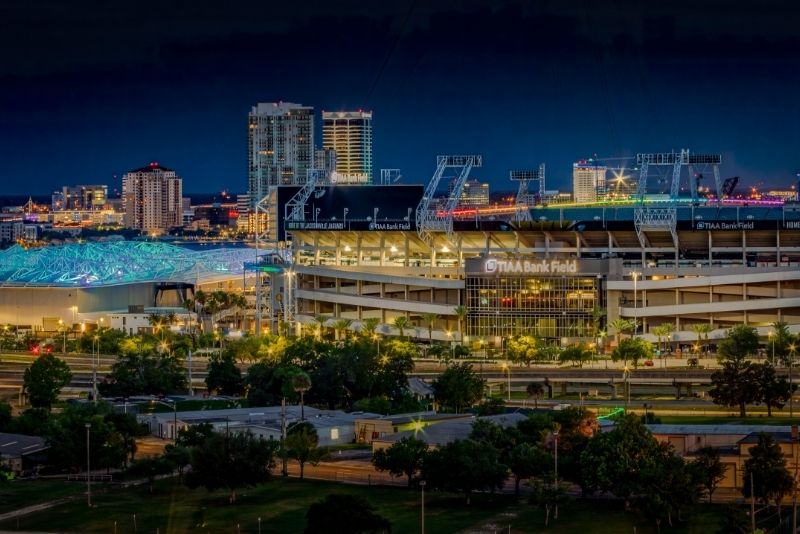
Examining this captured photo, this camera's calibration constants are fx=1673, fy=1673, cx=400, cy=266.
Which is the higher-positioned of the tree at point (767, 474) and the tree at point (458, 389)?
the tree at point (458, 389)

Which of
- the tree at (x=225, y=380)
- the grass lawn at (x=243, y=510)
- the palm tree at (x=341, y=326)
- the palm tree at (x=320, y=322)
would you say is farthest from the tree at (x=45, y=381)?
the palm tree at (x=341, y=326)

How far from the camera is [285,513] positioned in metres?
52.7

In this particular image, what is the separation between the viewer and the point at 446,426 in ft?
212

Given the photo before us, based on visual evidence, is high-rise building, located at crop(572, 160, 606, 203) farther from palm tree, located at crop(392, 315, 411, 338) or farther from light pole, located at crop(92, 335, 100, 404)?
light pole, located at crop(92, 335, 100, 404)

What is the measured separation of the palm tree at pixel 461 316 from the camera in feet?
339

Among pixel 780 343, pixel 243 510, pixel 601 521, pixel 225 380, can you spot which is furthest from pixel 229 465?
pixel 780 343

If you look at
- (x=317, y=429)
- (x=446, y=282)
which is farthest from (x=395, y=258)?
(x=317, y=429)

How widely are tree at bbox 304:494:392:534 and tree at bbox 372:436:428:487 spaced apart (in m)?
9.12

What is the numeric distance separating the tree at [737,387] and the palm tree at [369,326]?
3220 centimetres

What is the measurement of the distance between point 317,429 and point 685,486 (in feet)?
65.3

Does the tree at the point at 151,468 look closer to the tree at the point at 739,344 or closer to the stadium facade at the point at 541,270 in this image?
the tree at the point at 739,344

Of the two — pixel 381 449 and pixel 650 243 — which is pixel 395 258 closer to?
pixel 650 243

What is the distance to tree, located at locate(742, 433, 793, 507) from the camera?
5078 centimetres

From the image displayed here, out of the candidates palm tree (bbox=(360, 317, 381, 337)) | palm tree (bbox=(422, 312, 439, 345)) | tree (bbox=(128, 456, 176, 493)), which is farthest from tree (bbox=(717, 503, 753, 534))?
palm tree (bbox=(422, 312, 439, 345))
